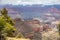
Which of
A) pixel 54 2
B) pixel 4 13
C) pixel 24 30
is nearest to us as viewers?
pixel 4 13

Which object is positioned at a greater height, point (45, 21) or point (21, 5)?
point (21, 5)

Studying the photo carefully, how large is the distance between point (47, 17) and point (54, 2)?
1103 millimetres

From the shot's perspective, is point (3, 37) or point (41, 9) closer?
point (3, 37)

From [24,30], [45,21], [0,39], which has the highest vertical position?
[45,21]

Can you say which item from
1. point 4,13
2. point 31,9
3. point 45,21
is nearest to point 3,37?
point 4,13

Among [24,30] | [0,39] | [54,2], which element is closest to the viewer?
[0,39]

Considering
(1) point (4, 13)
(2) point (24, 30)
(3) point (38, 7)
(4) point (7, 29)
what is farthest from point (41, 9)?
(4) point (7, 29)

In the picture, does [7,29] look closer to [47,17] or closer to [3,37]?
[3,37]

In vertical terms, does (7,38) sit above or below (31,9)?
below

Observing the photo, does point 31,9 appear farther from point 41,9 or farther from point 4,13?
point 4,13

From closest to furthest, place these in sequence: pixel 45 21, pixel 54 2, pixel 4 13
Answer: pixel 4 13 < pixel 45 21 < pixel 54 2

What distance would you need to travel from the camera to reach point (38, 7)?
14.6 metres

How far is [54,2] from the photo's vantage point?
1405cm

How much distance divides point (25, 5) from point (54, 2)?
6.23ft
